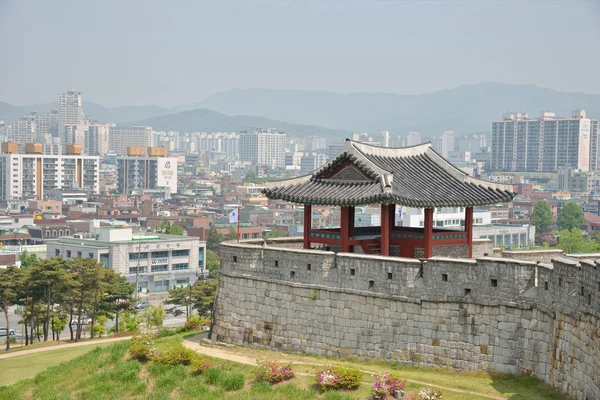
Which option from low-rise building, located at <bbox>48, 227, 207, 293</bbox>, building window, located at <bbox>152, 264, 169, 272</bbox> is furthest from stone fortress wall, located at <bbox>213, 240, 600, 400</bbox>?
building window, located at <bbox>152, 264, 169, 272</bbox>

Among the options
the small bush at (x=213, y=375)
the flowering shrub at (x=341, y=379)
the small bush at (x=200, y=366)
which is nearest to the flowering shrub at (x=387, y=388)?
the flowering shrub at (x=341, y=379)

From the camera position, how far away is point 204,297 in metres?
59.8

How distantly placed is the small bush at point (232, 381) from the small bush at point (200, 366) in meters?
1.17

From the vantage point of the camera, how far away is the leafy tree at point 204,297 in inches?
2328

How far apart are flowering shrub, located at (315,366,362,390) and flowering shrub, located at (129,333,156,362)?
7.07m

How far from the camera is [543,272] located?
22094mm

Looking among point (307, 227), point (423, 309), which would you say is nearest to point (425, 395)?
point (423, 309)

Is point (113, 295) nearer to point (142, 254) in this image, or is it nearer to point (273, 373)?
point (273, 373)

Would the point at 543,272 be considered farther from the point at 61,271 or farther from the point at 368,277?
the point at 61,271

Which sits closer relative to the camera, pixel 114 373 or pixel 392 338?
pixel 392 338

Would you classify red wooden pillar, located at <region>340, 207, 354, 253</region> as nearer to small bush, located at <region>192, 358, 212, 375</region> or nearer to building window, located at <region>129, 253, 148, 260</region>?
small bush, located at <region>192, 358, 212, 375</region>

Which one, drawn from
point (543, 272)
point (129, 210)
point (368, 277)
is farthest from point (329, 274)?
point (129, 210)

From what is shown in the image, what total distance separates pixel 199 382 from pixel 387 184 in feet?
26.4

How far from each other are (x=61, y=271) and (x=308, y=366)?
30.7 m
